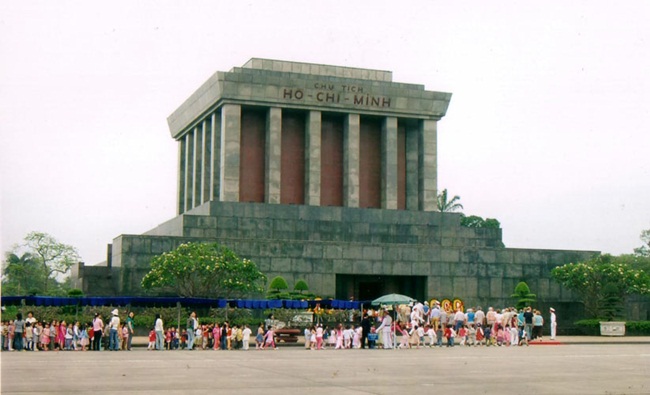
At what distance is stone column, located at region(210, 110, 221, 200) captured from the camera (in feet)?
167

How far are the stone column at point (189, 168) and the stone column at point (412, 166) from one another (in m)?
14.0

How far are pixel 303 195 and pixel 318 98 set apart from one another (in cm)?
548

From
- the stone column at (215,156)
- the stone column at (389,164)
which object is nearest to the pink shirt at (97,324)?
the stone column at (215,156)

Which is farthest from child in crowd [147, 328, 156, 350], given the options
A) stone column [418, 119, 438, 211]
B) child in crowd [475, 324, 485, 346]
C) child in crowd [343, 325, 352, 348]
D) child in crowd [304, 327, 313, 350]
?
stone column [418, 119, 438, 211]

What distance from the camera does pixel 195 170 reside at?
56.8m

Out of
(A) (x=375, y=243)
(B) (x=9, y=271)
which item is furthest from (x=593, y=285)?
(B) (x=9, y=271)

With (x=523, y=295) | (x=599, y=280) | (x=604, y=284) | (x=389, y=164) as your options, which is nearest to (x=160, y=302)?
(x=523, y=295)

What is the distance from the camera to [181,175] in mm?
62125

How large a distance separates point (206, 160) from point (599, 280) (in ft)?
75.5

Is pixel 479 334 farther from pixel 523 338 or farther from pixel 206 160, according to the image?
pixel 206 160

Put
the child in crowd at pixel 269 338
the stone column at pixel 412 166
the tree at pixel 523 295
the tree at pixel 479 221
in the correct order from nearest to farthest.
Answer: the child in crowd at pixel 269 338
the tree at pixel 523 295
the stone column at pixel 412 166
the tree at pixel 479 221

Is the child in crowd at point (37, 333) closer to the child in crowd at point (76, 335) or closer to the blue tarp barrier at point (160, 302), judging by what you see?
the child in crowd at point (76, 335)

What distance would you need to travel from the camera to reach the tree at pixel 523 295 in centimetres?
4350

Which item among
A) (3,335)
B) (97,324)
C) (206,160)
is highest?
→ (206,160)
